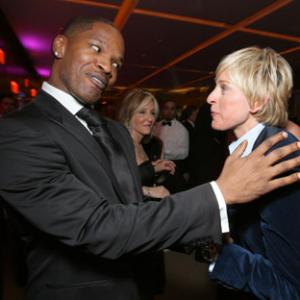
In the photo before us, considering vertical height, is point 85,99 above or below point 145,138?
above

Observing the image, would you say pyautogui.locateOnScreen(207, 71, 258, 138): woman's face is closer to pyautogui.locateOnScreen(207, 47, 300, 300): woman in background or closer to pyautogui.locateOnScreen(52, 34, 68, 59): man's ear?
pyautogui.locateOnScreen(207, 47, 300, 300): woman in background

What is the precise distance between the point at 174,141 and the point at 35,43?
146 inches

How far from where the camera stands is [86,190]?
85cm

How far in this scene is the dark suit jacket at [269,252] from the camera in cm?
91

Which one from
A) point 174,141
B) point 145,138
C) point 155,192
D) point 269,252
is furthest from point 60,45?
point 174,141

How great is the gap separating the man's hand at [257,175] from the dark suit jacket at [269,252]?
15 centimetres

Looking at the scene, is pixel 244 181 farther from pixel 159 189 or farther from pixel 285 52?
pixel 285 52

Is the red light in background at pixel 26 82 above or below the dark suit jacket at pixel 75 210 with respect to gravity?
above

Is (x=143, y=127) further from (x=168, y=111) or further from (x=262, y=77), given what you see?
(x=168, y=111)

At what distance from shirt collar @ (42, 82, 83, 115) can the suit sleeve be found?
23cm

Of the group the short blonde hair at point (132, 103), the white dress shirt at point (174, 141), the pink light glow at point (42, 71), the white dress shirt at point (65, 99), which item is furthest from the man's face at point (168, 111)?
the pink light glow at point (42, 71)

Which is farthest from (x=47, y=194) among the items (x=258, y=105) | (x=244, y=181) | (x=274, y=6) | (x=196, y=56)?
(x=196, y=56)

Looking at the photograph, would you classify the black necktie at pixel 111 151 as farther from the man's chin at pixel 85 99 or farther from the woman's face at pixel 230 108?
the woman's face at pixel 230 108

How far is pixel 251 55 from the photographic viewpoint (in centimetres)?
109
